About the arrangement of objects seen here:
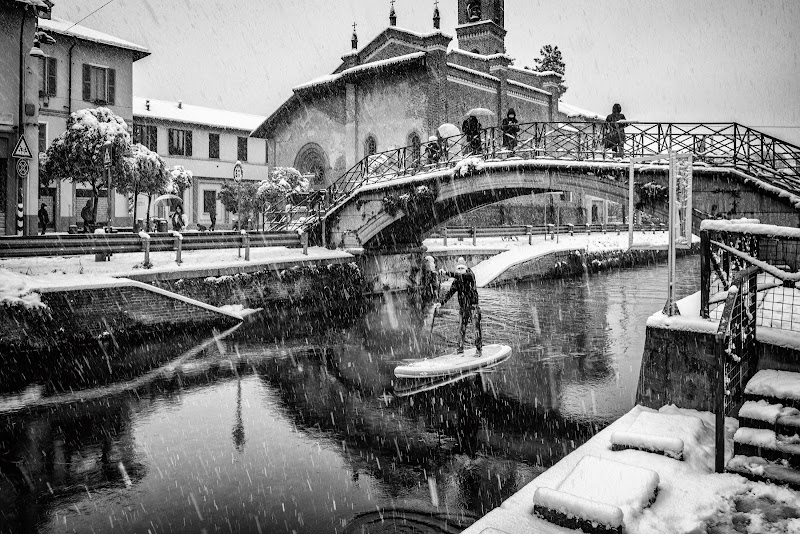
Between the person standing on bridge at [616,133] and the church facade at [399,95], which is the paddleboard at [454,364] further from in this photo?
the church facade at [399,95]

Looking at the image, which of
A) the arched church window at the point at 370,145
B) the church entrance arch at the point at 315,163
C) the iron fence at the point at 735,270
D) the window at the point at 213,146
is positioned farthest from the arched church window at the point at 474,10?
the iron fence at the point at 735,270

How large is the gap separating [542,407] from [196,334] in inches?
399

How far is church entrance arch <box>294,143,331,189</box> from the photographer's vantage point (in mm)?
40719

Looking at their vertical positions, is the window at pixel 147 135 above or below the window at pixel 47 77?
below

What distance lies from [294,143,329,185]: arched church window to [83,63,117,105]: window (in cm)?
1190

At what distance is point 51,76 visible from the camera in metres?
34.6

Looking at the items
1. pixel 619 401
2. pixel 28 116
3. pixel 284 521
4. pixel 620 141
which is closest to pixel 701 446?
pixel 284 521

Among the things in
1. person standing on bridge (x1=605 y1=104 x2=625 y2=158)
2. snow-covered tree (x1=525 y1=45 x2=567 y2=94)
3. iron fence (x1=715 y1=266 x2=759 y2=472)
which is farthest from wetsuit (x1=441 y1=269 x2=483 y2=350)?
snow-covered tree (x1=525 y1=45 x2=567 y2=94)

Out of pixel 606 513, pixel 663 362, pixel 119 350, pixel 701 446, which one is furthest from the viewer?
pixel 119 350

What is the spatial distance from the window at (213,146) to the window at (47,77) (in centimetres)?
1396

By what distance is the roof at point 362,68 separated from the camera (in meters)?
34.8

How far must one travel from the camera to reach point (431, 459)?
27.3 ft

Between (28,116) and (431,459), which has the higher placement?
(28,116)

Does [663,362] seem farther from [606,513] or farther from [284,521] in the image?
[284,521]
